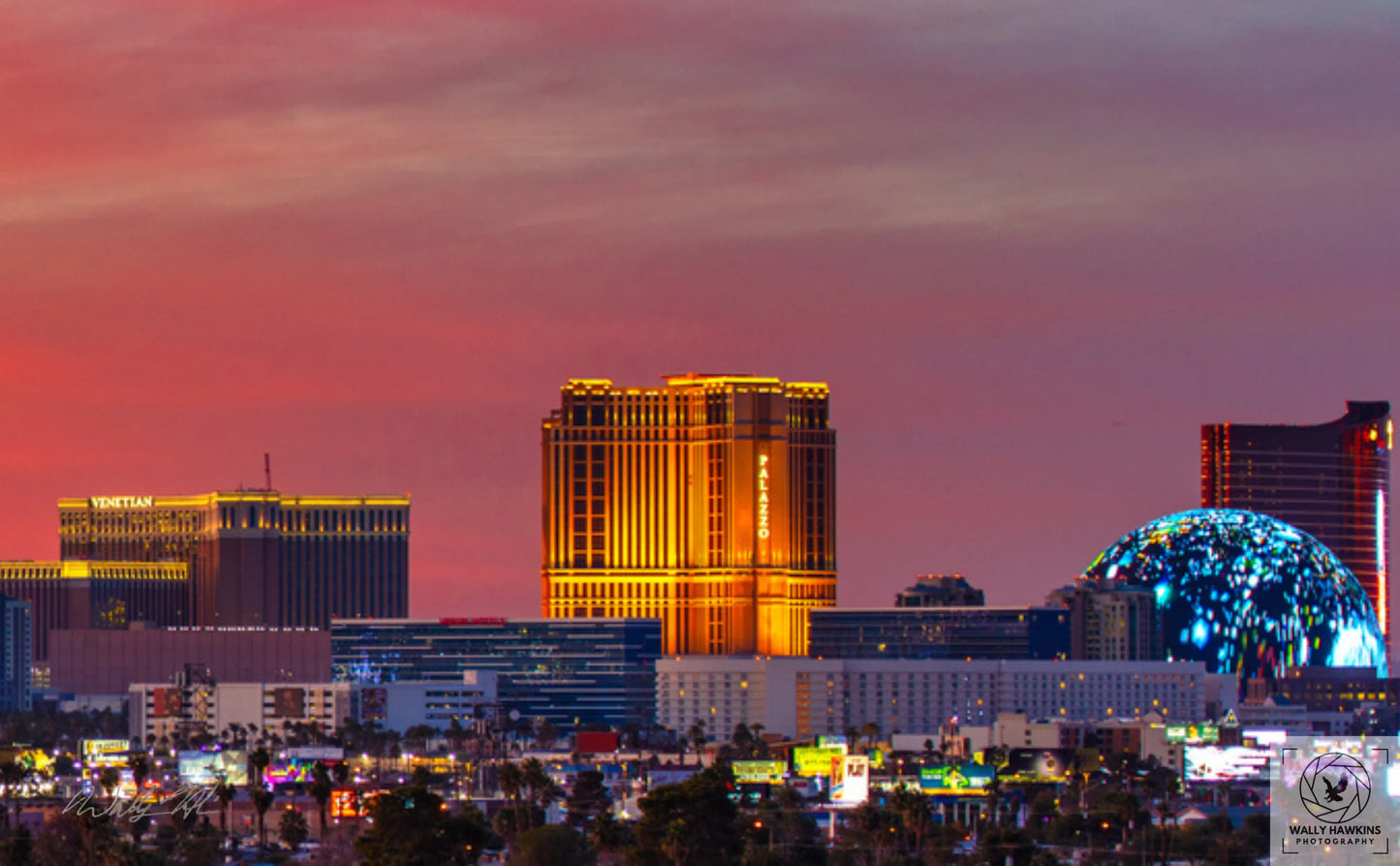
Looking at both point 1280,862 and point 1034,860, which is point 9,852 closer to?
point 1034,860

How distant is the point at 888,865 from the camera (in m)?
196

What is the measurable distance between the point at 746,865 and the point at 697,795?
7.50m

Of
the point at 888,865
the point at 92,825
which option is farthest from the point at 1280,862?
the point at 92,825

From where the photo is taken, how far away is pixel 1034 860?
19475cm

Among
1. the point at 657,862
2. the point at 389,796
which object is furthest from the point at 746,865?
the point at 389,796

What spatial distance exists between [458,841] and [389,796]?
4.63 metres

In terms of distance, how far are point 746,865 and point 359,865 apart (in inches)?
805

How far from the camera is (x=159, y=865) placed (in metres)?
189

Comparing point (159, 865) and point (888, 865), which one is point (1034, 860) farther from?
point (159, 865)

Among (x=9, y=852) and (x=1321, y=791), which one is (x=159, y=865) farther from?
(x=1321, y=791)

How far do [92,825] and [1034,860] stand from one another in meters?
51.6

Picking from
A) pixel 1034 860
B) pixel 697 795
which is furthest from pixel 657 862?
pixel 1034 860

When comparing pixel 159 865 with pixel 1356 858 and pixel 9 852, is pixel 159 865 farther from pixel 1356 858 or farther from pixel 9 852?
pixel 1356 858


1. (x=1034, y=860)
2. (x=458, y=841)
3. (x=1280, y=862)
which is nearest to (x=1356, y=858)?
(x=1280, y=862)
